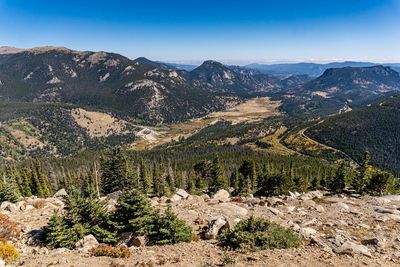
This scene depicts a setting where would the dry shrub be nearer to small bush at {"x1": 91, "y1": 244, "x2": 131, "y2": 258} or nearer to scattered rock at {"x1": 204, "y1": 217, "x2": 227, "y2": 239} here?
small bush at {"x1": 91, "y1": 244, "x2": 131, "y2": 258}

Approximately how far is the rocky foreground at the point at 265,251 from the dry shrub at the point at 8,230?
2.58 ft

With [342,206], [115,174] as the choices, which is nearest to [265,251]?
[342,206]

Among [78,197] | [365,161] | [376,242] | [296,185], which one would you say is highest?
[78,197]

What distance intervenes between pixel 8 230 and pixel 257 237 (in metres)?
24.4

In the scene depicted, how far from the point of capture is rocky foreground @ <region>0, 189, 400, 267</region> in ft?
80.8

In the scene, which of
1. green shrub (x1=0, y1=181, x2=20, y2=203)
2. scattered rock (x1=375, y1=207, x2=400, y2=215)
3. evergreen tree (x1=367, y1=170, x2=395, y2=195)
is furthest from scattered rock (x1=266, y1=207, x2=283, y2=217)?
green shrub (x1=0, y1=181, x2=20, y2=203)

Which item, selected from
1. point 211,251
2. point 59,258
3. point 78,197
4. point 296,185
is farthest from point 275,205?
point 296,185

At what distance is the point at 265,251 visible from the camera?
85.9ft

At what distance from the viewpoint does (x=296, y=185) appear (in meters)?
82.9

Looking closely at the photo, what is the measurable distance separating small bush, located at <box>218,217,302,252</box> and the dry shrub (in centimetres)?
2050

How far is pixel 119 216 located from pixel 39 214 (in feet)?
48.0

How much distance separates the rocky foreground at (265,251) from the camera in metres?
24.6

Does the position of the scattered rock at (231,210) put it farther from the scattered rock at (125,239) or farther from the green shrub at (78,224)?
the green shrub at (78,224)

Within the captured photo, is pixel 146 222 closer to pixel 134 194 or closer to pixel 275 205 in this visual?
pixel 134 194
